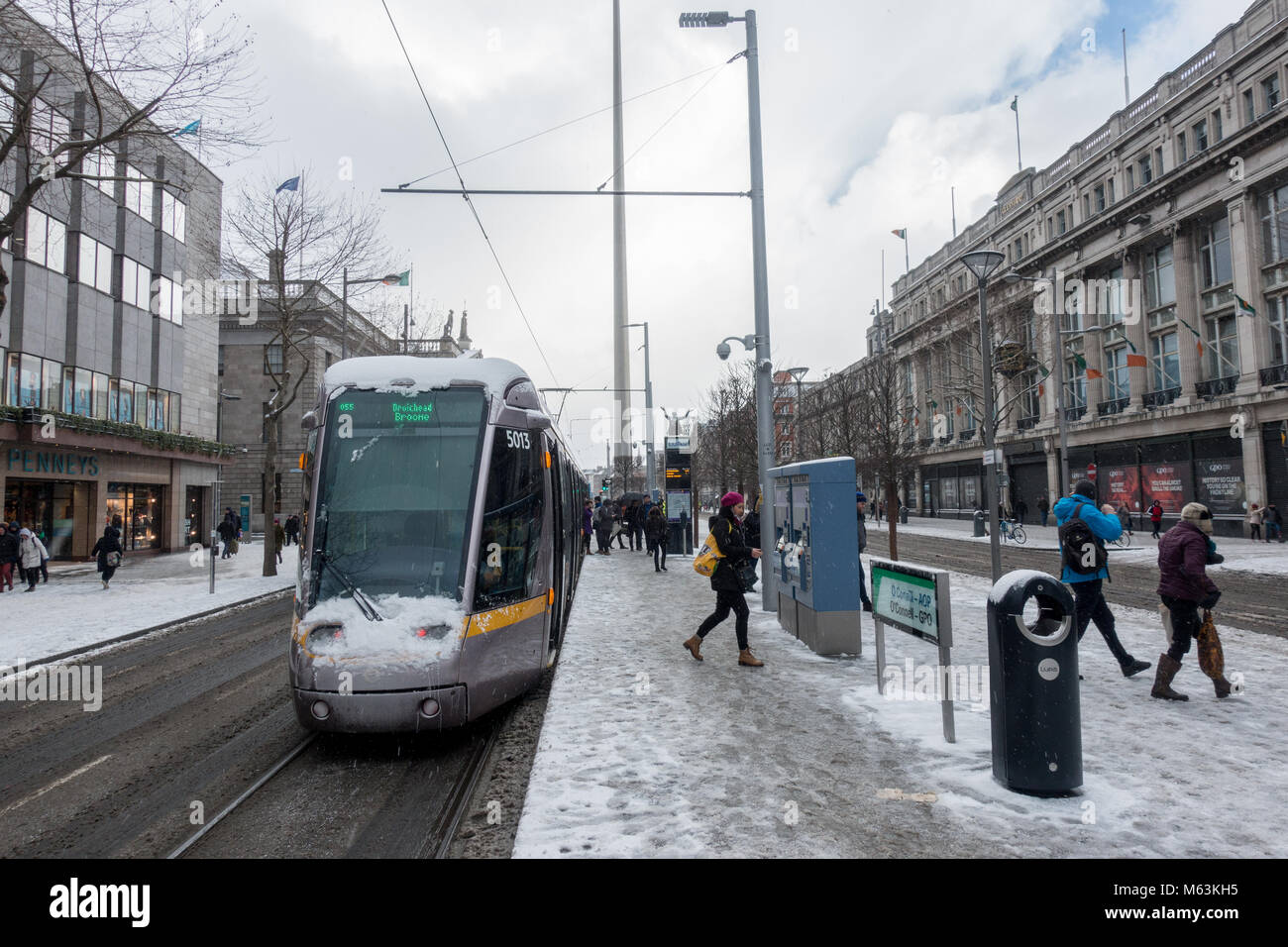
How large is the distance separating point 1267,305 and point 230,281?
3624 cm

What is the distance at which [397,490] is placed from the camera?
5.87m

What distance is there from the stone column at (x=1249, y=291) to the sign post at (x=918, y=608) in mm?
30415

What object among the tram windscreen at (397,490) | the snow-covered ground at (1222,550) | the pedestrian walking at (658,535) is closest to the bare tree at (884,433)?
the snow-covered ground at (1222,550)

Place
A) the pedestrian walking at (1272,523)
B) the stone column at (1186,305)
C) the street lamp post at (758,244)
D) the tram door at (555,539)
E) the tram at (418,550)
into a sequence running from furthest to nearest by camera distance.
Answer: the stone column at (1186,305)
the pedestrian walking at (1272,523)
the street lamp post at (758,244)
the tram door at (555,539)
the tram at (418,550)

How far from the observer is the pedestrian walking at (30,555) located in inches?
681

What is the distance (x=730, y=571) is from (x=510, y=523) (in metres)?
2.89

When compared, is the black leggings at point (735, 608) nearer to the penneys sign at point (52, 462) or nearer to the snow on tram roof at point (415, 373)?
the snow on tram roof at point (415, 373)

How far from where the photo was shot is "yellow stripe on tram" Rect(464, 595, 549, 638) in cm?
552

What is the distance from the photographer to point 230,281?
2089 cm

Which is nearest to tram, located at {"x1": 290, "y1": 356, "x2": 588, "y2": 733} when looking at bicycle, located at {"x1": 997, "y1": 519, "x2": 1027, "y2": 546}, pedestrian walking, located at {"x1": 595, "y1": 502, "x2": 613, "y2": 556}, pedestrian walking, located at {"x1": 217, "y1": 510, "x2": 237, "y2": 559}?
pedestrian walking, located at {"x1": 595, "y1": 502, "x2": 613, "y2": 556}

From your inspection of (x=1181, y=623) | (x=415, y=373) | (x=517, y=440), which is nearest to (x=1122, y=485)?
(x=1181, y=623)

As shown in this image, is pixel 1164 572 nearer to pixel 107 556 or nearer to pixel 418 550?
pixel 418 550

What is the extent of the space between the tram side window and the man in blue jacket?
4.63m
